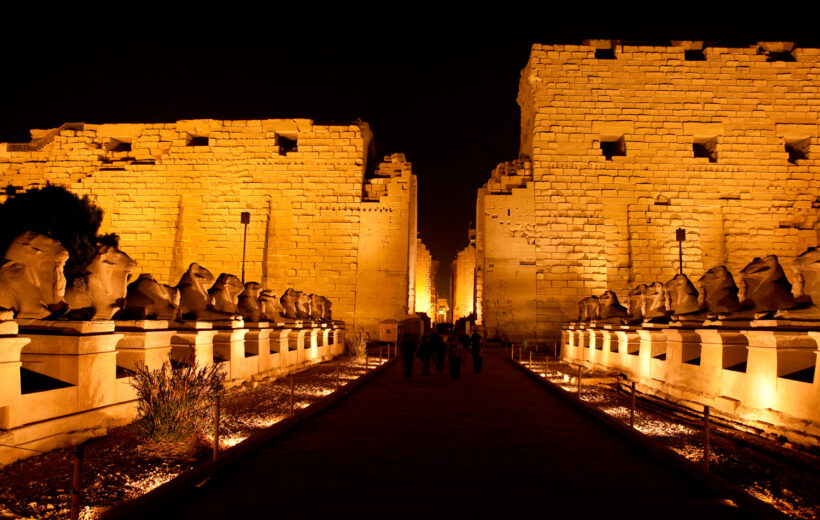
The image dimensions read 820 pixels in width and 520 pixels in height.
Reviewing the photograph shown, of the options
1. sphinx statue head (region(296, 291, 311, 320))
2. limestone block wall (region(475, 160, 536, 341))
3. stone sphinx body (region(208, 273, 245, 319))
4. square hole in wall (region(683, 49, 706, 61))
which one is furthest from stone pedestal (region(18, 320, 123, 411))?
square hole in wall (region(683, 49, 706, 61))

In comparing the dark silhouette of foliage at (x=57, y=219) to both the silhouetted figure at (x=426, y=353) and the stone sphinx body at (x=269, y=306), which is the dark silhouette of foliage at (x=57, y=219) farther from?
the silhouetted figure at (x=426, y=353)

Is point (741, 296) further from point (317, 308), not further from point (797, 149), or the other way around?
point (797, 149)

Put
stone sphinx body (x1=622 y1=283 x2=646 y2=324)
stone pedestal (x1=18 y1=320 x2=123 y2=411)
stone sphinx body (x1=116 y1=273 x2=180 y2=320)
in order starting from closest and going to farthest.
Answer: stone pedestal (x1=18 y1=320 x2=123 y2=411) < stone sphinx body (x1=116 y1=273 x2=180 y2=320) < stone sphinx body (x1=622 y1=283 x2=646 y2=324)

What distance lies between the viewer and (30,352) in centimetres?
516

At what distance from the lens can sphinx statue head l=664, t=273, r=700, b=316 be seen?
378 inches

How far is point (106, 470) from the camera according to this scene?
13.6 ft

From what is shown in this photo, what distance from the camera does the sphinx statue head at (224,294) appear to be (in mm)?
9445

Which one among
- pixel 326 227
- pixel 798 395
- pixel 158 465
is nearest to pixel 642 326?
pixel 798 395

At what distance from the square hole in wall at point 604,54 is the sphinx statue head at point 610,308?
12890 mm

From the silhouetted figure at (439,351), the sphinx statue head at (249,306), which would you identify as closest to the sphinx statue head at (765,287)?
the silhouetted figure at (439,351)

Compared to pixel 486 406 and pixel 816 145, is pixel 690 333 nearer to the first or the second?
pixel 486 406

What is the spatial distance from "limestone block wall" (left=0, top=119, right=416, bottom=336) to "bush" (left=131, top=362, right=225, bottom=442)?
16.8 meters

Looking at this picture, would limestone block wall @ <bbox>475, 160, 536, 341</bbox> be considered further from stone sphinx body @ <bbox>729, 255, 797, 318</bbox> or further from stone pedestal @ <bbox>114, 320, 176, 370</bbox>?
stone pedestal @ <bbox>114, 320, 176, 370</bbox>

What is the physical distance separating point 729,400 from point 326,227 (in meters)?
17.8
